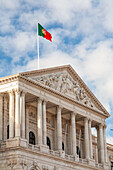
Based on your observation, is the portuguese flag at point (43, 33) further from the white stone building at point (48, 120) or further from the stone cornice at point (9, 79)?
the stone cornice at point (9, 79)

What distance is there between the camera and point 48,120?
59.4 m

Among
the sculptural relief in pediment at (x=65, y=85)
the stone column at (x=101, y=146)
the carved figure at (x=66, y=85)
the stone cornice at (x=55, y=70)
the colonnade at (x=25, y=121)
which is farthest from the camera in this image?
the stone column at (x=101, y=146)

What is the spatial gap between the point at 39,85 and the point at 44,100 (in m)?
2.19

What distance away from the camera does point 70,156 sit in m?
56.3

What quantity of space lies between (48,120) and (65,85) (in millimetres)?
5556

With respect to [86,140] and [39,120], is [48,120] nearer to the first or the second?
→ [86,140]

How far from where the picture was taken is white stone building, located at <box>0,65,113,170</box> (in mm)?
48344

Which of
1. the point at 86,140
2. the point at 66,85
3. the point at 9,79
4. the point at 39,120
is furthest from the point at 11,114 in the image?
the point at 86,140

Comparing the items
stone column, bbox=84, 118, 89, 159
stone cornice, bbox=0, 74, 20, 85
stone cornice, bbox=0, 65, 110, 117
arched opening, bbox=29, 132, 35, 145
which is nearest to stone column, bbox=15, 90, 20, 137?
stone cornice, bbox=0, 74, 20, 85

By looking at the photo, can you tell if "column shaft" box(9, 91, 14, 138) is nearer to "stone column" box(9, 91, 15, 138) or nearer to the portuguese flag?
"stone column" box(9, 91, 15, 138)

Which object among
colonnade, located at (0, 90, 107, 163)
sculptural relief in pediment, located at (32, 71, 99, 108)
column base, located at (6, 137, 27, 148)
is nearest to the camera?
column base, located at (6, 137, 27, 148)

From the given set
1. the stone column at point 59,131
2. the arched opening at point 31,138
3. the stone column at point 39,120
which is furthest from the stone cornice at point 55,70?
the arched opening at point 31,138

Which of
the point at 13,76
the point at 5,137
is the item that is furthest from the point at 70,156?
the point at 13,76

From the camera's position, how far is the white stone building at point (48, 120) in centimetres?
4834
